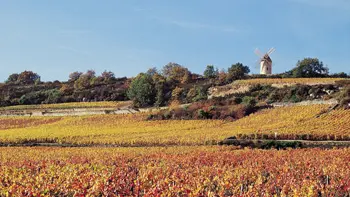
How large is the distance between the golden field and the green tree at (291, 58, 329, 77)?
4011 centimetres

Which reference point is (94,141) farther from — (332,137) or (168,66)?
(168,66)

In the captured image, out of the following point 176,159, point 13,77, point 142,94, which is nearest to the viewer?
point 176,159

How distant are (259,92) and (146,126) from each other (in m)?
22.5

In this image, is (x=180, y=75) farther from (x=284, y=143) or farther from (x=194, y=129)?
(x=284, y=143)

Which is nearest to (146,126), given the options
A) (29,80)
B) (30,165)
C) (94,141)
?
(94,141)

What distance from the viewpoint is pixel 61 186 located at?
1515cm

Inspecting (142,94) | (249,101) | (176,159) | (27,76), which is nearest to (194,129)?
(249,101)

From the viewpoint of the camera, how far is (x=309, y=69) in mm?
97500

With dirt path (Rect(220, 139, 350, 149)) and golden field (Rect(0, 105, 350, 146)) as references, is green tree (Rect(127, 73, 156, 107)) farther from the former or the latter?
dirt path (Rect(220, 139, 350, 149))

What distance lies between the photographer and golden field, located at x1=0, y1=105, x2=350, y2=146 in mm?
40938

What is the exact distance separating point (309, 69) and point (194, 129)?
53.7 m

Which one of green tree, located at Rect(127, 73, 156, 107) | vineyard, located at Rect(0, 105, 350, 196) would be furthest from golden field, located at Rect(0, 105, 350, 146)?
green tree, located at Rect(127, 73, 156, 107)

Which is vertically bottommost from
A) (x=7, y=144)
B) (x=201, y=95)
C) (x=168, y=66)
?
(x=7, y=144)

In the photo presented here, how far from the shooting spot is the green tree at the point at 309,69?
9550 cm
